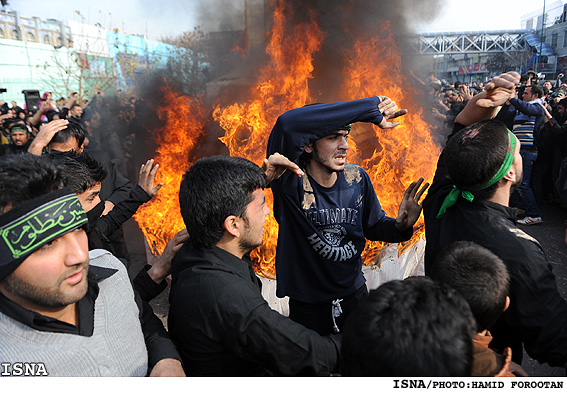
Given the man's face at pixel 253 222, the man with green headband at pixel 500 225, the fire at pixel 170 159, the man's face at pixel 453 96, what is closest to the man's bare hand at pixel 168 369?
the man's face at pixel 253 222

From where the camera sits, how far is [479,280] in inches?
60.2

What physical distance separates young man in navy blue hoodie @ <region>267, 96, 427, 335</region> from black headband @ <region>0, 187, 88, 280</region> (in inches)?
61.3

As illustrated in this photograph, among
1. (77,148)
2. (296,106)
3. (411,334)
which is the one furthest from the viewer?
(296,106)

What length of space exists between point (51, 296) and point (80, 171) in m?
1.54

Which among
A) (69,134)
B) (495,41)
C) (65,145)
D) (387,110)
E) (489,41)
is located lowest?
(65,145)

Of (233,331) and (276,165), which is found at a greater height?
(276,165)

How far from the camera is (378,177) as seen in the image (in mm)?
5730

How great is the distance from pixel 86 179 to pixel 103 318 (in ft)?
4.90

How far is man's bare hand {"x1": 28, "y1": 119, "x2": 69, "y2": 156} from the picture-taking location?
→ 3395 millimetres

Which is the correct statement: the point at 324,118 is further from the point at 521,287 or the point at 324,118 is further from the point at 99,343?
the point at 99,343

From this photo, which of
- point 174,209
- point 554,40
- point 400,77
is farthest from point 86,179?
point 554,40

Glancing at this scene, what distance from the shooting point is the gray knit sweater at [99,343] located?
4.18 feet

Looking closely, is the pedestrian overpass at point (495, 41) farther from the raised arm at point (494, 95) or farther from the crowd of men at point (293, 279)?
the crowd of men at point (293, 279)

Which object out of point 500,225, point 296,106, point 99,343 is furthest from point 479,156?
point 296,106
